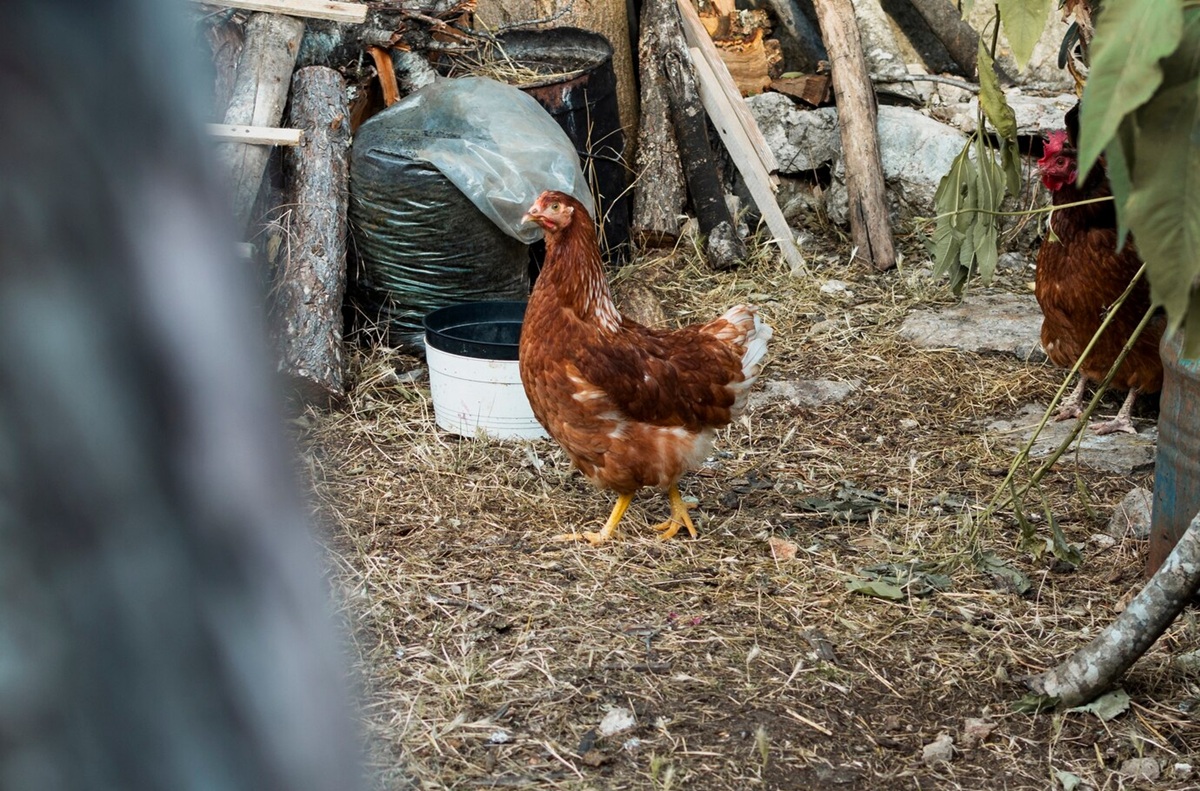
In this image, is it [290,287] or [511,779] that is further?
[290,287]

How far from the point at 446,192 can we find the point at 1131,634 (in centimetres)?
328

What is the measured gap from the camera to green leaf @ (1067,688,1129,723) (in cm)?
271

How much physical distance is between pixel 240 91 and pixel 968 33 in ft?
14.9

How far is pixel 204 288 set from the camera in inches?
17.8

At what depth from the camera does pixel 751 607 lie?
10.9 ft

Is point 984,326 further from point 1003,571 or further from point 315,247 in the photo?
point 315,247

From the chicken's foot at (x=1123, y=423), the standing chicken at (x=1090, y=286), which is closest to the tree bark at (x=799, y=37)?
the standing chicken at (x=1090, y=286)

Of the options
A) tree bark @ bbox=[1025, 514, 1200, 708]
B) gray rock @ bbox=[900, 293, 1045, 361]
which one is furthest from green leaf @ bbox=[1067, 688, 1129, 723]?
gray rock @ bbox=[900, 293, 1045, 361]

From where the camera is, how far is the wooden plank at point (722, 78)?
6496mm

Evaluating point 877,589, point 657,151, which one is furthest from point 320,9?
point 877,589

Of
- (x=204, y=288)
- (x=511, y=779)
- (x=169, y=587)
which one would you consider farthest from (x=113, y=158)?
(x=511, y=779)

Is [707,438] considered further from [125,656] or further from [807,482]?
[125,656]

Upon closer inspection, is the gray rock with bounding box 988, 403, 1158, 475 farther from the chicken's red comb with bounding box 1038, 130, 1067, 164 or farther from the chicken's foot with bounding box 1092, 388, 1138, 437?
the chicken's red comb with bounding box 1038, 130, 1067, 164

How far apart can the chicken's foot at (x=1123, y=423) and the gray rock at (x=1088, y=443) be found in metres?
0.03
